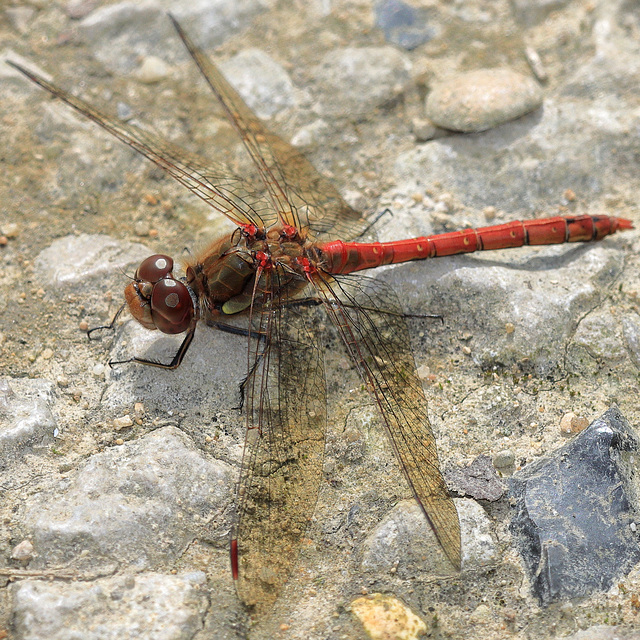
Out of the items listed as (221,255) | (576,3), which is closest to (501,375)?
(221,255)

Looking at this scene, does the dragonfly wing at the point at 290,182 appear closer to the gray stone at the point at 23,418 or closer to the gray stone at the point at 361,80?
the gray stone at the point at 361,80

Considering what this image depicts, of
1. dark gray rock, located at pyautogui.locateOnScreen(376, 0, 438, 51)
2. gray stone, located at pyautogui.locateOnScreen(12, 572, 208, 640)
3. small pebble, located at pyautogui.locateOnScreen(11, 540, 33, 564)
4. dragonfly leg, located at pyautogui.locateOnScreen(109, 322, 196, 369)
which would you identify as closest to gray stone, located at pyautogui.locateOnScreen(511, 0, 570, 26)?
dark gray rock, located at pyautogui.locateOnScreen(376, 0, 438, 51)

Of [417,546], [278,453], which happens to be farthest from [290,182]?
[417,546]

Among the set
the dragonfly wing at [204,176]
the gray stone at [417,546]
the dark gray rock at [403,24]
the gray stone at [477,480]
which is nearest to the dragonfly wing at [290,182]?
the dragonfly wing at [204,176]

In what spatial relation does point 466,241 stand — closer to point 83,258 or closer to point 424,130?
point 424,130

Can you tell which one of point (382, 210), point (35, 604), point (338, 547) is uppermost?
point (382, 210)

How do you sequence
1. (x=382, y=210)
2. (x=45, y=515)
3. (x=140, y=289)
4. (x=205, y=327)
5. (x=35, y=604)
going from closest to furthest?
(x=35, y=604) → (x=45, y=515) → (x=140, y=289) → (x=205, y=327) → (x=382, y=210)

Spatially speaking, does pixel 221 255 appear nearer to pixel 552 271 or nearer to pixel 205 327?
pixel 205 327

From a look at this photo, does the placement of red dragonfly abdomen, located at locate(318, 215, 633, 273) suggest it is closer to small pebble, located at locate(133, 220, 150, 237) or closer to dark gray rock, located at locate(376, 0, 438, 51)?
small pebble, located at locate(133, 220, 150, 237)
